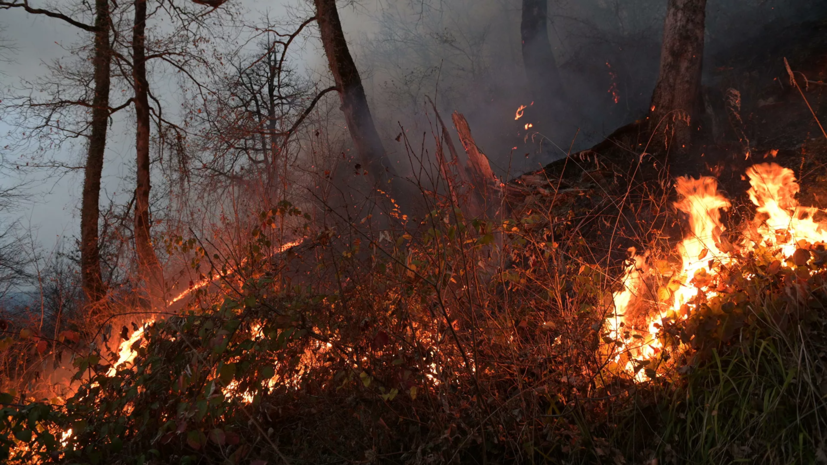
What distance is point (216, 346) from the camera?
211cm

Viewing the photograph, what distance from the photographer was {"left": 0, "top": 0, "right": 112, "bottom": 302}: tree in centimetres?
855

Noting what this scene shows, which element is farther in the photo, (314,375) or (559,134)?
(559,134)

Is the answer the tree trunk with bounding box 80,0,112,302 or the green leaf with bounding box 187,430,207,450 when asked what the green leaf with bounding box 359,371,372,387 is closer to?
the green leaf with bounding box 187,430,207,450

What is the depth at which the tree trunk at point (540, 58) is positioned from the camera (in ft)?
38.3

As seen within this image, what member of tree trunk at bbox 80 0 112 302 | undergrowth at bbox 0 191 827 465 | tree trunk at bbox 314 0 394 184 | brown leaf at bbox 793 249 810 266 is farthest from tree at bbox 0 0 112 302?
brown leaf at bbox 793 249 810 266

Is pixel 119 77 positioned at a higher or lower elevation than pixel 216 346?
higher

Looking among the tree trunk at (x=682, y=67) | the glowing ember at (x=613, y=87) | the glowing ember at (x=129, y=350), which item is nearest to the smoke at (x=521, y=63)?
the glowing ember at (x=613, y=87)

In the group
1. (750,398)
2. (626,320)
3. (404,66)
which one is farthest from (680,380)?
(404,66)

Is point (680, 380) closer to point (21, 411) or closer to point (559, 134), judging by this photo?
point (21, 411)

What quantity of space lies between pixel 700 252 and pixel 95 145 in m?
9.53

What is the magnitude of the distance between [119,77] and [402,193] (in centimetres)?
560

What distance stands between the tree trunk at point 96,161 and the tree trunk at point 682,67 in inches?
345

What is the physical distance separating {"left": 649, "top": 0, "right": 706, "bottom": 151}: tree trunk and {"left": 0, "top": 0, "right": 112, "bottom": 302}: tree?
8722mm

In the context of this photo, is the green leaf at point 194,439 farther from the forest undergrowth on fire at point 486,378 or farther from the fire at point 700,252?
the fire at point 700,252
